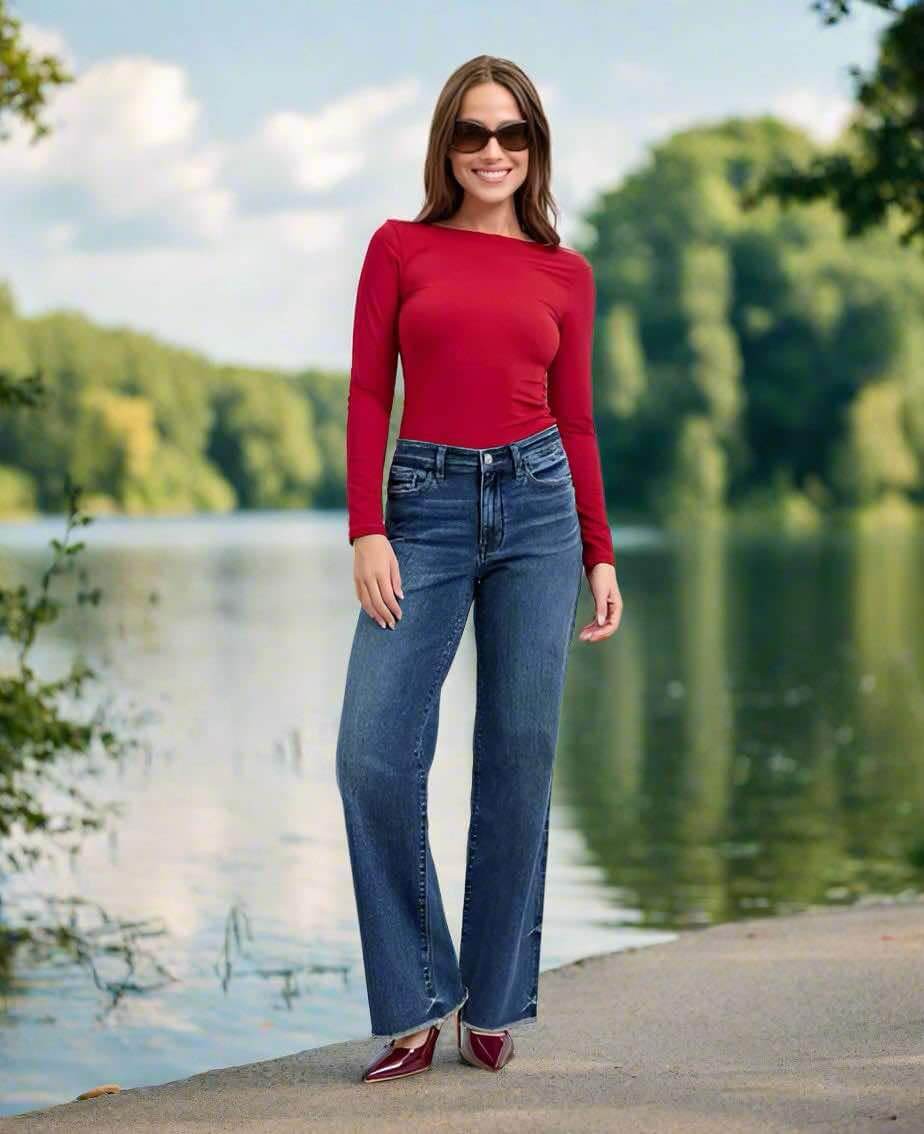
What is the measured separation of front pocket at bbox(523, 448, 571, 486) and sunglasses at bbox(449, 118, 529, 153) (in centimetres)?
69

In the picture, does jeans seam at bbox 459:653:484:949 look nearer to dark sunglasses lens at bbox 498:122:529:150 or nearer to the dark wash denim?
the dark wash denim

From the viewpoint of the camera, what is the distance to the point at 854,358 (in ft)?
217

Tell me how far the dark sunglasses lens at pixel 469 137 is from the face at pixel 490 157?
0.01 metres

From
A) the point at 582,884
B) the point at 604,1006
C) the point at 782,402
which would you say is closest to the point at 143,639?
the point at 582,884

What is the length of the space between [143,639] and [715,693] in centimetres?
741

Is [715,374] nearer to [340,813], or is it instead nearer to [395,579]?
[340,813]

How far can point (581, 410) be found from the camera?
14.6 feet

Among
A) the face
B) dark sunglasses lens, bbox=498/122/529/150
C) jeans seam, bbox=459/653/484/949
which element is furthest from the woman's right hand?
dark sunglasses lens, bbox=498/122/529/150

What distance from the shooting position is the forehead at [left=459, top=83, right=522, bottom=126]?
169 inches

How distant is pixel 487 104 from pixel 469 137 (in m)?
0.09

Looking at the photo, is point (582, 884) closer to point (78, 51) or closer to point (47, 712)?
point (47, 712)

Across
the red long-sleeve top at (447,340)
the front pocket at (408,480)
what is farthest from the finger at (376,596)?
the front pocket at (408,480)

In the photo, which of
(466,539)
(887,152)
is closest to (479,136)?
(466,539)

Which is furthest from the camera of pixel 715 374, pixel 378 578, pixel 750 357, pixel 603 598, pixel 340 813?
pixel 750 357
